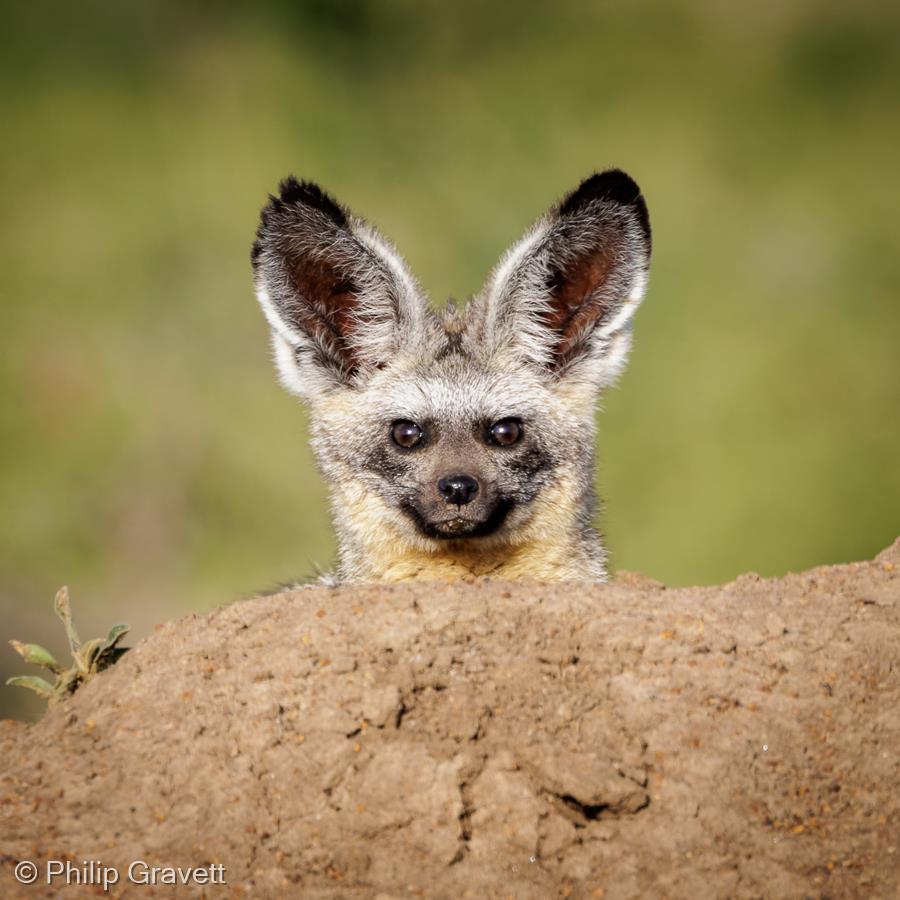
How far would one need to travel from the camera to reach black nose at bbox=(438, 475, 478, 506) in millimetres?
5699

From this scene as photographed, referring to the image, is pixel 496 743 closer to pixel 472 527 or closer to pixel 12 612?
pixel 472 527

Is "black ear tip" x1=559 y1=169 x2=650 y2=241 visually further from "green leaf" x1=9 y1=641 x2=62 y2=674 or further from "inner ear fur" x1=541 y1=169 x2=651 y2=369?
"green leaf" x1=9 y1=641 x2=62 y2=674

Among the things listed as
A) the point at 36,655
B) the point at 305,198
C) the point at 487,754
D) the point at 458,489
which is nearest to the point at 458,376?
Result: the point at 458,489

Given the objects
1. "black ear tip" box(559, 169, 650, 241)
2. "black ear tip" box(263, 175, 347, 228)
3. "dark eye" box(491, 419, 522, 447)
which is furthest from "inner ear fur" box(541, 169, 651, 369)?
"black ear tip" box(263, 175, 347, 228)

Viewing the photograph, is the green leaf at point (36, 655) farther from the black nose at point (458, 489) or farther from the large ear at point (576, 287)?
the large ear at point (576, 287)

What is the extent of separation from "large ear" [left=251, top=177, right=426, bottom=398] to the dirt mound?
2302 millimetres

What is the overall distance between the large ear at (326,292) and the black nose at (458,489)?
1022 mm

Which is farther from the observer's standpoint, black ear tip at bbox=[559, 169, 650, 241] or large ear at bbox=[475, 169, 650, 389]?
large ear at bbox=[475, 169, 650, 389]

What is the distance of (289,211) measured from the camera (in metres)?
6.02

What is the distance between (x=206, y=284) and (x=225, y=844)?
31.4 feet

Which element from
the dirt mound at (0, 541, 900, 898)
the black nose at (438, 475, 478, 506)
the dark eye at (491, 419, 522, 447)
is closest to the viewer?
the dirt mound at (0, 541, 900, 898)

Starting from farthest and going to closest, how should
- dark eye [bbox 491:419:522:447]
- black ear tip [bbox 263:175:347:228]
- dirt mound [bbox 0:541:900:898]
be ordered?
dark eye [bbox 491:419:522:447]
black ear tip [bbox 263:175:347:228]
dirt mound [bbox 0:541:900:898]

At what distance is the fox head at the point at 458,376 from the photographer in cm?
601

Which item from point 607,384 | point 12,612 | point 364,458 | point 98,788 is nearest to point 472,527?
point 364,458
